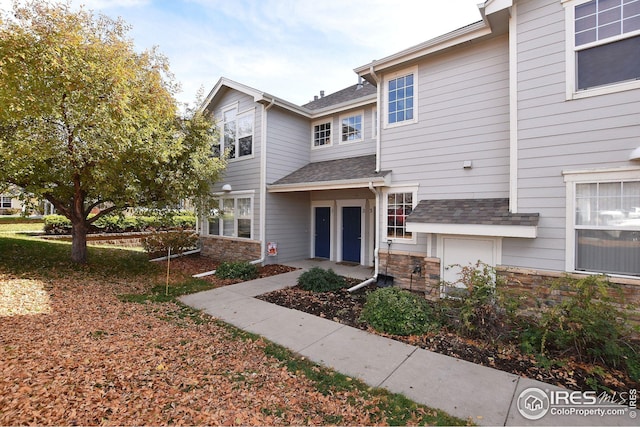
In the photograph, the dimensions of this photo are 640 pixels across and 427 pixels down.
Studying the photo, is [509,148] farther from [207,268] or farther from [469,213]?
[207,268]

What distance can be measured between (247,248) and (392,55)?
300 inches

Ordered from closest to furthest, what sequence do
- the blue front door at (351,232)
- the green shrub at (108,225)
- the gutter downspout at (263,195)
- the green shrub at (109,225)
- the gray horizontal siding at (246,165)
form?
the gutter downspout at (263,195) → the gray horizontal siding at (246,165) → the blue front door at (351,232) → the green shrub at (109,225) → the green shrub at (108,225)

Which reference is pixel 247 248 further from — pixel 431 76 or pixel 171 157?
pixel 431 76

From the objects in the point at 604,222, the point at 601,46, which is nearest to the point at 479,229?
the point at 604,222

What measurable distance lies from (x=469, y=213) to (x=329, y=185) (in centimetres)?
396

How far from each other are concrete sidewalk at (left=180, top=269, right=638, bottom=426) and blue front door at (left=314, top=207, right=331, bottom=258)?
5584 mm

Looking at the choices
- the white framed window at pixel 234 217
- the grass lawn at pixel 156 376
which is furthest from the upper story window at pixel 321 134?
the grass lawn at pixel 156 376

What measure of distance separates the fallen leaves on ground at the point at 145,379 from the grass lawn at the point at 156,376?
1cm

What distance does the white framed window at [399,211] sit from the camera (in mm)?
7315

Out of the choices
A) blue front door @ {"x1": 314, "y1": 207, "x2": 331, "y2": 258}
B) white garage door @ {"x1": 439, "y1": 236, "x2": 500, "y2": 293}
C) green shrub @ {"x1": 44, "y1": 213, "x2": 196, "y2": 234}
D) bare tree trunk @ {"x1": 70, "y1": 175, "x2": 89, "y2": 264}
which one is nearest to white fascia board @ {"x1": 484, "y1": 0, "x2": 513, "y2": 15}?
white garage door @ {"x1": 439, "y1": 236, "x2": 500, "y2": 293}

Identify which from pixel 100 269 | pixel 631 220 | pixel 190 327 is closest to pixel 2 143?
pixel 100 269

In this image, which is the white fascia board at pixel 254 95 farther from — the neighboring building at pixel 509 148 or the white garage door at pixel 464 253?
the white garage door at pixel 464 253

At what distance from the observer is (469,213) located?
5883 millimetres

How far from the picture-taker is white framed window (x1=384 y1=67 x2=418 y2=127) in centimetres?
723
